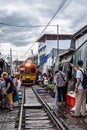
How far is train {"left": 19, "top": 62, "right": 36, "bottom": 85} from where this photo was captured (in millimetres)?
53688

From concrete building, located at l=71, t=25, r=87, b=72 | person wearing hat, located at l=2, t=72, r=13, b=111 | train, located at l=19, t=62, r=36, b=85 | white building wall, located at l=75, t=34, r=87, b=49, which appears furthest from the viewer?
train, located at l=19, t=62, r=36, b=85

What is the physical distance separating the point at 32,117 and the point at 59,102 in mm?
4388

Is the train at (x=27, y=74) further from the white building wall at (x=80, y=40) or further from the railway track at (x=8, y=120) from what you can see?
the railway track at (x=8, y=120)

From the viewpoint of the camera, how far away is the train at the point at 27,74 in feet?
176

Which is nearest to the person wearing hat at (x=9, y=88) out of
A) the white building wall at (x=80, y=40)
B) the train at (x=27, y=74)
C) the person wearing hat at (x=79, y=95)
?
the person wearing hat at (x=79, y=95)

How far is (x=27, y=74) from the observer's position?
177ft

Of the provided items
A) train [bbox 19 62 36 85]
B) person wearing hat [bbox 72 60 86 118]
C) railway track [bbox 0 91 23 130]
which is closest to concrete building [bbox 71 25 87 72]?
person wearing hat [bbox 72 60 86 118]

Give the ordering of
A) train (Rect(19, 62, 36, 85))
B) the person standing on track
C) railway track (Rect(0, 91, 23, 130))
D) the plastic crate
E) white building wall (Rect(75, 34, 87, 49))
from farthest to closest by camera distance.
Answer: train (Rect(19, 62, 36, 85)) < white building wall (Rect(75, 34, 87, 49)) < the plastic crate < the person standing on track < railway track (Rect(0, 91, 23, 130))

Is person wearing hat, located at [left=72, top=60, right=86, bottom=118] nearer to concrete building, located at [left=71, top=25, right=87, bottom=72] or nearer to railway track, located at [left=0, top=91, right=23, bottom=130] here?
railway track, located at [left=0, top=91, right=23, bottom=130]

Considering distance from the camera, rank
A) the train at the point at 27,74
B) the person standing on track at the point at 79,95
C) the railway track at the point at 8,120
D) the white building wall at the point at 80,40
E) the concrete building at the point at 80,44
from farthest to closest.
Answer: the train at the point at 27,74
the white building wall at the point at 80,40
the concrete building at the point at 80,44
the person standing on track at the point at 79,95
the railway track at the point at 8,120

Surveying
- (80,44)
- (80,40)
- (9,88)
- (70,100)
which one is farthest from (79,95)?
(80,44)

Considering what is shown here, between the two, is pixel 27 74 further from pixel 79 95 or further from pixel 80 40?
pixel 79 95

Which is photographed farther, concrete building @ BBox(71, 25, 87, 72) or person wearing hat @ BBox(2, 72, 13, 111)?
concrete building @ BBox(71, 25, 87, 72)

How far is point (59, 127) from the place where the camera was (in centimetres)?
1149
